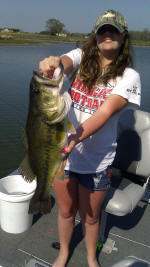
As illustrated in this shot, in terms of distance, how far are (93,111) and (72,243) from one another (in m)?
1.92

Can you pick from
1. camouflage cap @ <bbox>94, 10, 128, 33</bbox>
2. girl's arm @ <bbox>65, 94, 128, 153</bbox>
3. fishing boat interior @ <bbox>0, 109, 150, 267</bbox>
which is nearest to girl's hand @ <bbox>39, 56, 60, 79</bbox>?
girl's arm @ <bbox>65, 94, 128, 153</bbox>

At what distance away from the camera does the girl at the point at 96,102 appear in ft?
6.57

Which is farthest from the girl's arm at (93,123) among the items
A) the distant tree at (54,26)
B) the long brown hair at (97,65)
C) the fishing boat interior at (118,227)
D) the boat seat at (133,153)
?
the distant tree at (54,26)

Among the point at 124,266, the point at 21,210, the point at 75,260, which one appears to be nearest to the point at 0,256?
the point at 21,210

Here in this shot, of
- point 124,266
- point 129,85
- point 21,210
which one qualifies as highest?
point 129,85

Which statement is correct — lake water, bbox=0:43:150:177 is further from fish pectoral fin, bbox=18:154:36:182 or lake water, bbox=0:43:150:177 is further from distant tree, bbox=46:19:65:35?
distant tree, bbox=46:19:65:35

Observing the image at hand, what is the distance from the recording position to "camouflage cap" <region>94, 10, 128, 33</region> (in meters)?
2.07

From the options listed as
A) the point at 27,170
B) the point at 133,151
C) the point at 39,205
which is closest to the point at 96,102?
the point at 27,170

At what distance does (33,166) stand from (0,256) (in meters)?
1.55

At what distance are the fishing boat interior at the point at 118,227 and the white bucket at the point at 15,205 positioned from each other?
0.11 meters

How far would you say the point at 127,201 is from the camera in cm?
307

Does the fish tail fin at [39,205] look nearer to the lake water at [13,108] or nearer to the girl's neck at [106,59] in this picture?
the girl's neck at [106,59]

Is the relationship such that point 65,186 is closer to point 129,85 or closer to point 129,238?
point 129,85

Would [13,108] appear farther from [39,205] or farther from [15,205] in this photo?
[39,205]
